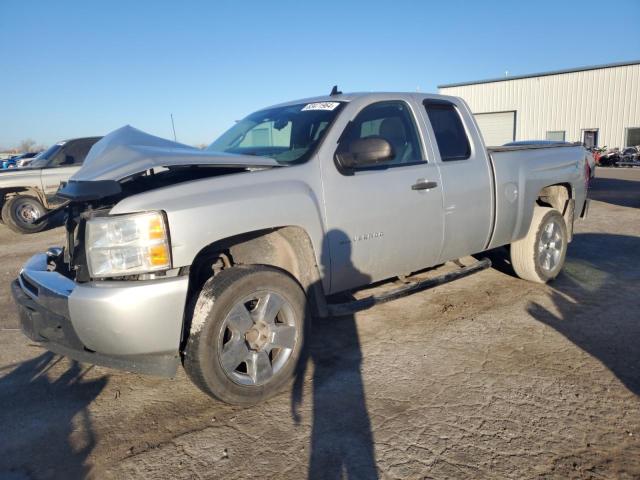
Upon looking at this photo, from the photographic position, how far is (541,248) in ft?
16.9

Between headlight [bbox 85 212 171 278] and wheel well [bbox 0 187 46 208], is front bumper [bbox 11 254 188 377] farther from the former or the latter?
wheel well [bbox 0 187 46 208]

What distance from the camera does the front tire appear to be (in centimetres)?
273

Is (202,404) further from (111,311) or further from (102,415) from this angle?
(111,311)

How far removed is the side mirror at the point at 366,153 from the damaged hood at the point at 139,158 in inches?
Result: 20.6

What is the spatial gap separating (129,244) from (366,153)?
1668mm

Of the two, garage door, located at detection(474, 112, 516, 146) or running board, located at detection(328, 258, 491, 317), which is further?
garage door, located at detection(474, 112, 516, 146)

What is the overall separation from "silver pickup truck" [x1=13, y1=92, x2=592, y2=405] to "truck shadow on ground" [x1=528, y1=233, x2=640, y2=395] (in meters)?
1.00

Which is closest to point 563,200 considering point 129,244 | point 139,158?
point 139,158

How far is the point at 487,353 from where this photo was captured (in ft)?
11.8

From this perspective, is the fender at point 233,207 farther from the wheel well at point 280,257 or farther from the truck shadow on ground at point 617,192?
the truck shadow on ground at point 617,192

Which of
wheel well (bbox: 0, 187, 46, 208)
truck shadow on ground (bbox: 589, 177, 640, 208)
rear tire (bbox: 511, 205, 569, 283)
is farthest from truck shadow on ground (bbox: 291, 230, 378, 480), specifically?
truck shadow on ground (bbox: 589, 177, 640, 208)

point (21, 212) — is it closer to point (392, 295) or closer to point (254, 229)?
point (254, 229)

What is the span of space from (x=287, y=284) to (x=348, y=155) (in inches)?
40.0

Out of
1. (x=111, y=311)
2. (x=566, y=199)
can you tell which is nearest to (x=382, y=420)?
(x=111, y=311)
